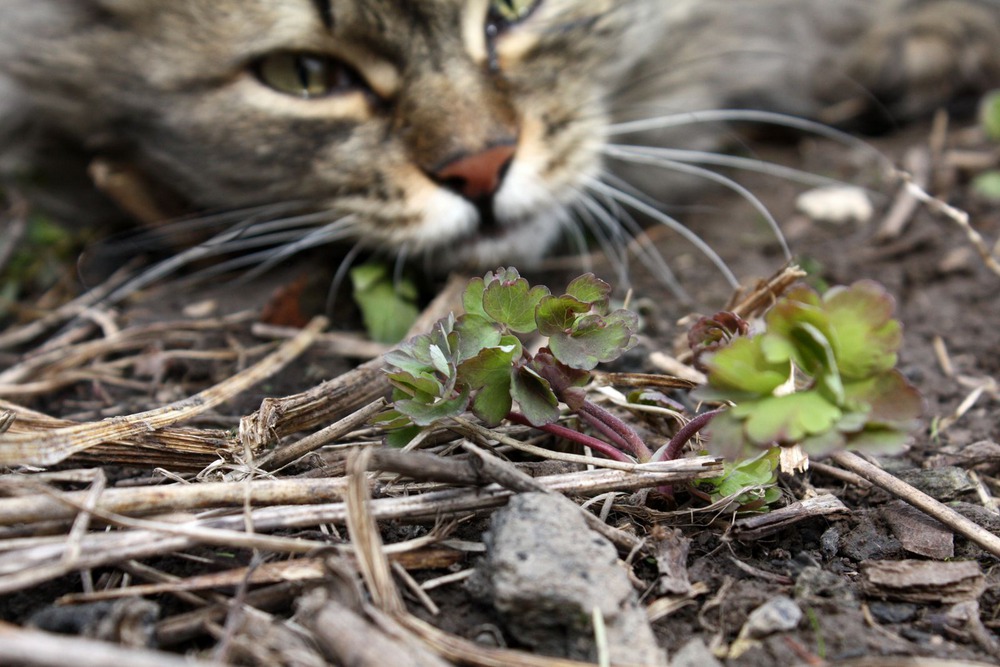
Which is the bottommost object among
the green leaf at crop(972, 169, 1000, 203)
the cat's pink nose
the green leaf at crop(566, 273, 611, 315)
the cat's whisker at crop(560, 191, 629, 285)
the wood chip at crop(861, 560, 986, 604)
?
the wood chip at crop(861, 560, 986, 604)

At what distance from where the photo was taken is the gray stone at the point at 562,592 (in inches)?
36.0

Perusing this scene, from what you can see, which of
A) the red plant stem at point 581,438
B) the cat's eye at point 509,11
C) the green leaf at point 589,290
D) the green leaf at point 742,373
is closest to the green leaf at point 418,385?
the red plant stem at point 581,438

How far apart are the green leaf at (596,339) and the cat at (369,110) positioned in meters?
0.66

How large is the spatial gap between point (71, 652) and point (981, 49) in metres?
2.88

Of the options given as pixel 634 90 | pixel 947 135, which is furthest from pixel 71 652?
pixel 947 135

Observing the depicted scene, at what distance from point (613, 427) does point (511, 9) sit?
1.07 metres

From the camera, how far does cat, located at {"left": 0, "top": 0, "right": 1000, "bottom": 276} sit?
5.73 feet

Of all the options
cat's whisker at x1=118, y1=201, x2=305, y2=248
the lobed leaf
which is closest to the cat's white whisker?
cat's whisker at x1=118, y1=201, x2=305, y2=248

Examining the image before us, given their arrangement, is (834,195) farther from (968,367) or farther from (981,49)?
(981,49)

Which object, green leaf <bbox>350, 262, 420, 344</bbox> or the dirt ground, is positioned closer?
the dirt ground

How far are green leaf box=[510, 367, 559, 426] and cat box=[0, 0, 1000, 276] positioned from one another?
0.69 m

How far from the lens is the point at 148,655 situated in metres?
0.75

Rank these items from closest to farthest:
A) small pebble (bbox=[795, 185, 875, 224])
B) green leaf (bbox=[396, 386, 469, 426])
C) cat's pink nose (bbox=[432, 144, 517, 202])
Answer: green leaf (bbox=[396, 386, 469, 426]) < cat's pink nose (bbox=[432, 144, 517, 202]) < small pebble (bbox=[795, 185, 875, 224])

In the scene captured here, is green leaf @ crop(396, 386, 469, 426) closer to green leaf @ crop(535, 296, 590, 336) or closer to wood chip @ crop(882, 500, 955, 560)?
green leaf @ crop(535, 296, 590, 336)
